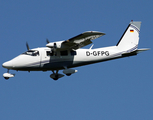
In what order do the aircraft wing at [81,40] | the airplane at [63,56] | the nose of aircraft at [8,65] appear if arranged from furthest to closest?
the nose of aircraft at [8,65] → the airplane at [63,56] → the aircraft wing at [81,40]

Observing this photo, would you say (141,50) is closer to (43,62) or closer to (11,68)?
(43,62)

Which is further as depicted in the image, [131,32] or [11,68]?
[131,32]

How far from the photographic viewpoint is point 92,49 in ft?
84.0

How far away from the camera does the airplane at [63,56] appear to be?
2344 centimetres

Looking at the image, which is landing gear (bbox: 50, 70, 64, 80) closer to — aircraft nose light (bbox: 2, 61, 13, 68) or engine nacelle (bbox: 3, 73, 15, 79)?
engine nacelle (bbox: 3, 73, 15, 79)

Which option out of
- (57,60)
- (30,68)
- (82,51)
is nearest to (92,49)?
(82,51)

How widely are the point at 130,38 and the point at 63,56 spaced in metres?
6.90

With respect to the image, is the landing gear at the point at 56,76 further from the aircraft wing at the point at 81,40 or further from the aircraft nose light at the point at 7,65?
the aircraft nose light at the point at 7,65

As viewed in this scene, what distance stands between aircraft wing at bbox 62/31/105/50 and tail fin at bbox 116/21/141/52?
429 cm

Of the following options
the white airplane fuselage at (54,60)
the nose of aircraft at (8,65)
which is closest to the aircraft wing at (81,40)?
the white airplane fuselage at (54,60)

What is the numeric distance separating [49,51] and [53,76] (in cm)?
283

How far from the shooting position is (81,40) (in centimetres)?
2306

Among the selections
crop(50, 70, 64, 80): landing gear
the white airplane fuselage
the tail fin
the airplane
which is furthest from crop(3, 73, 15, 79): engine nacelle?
the tail fin

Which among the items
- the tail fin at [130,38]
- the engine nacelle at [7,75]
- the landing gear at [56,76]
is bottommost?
the landing gear at [56,76]
